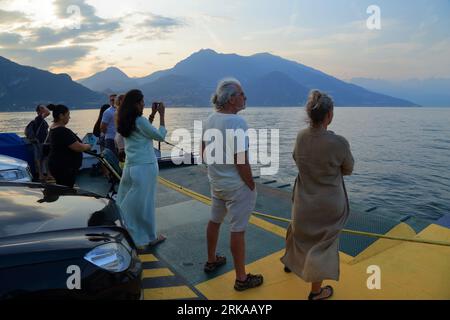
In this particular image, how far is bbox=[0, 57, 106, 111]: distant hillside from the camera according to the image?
3110 inches

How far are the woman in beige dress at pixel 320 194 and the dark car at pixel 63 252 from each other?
1401mm

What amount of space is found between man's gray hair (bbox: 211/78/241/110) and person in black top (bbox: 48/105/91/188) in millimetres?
2157

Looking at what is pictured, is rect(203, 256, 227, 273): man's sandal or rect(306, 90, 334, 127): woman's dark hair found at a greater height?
rect(306, 90, 334, 127): woman's dark hair

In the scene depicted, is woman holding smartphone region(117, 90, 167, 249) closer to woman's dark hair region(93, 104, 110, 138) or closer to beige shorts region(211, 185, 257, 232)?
beige shorts region(211, 185, 257, 232)

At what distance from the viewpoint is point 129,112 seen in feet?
12.5

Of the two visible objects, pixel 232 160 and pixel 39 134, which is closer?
pixel 232 160

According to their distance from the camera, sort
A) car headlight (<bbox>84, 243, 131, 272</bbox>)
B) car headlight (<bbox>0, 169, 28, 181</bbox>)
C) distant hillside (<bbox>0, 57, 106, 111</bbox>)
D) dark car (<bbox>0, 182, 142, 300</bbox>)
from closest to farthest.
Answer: dark car (<bbox>0, 182, 142, 300</bbox>) < car headlight (<bbox>84, 243, 131, 272</bbox>) < car headlight (<bbox>0, 169, 28, 181</bbox>) < distant hillside (<bbox>0, 57, 106, 111</bbox>)

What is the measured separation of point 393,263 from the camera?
369 cm

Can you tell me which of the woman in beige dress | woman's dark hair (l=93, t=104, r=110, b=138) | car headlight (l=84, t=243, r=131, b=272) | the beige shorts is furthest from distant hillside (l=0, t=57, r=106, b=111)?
the woman in beige dress

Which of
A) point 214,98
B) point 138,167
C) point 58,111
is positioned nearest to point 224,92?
point 214,98

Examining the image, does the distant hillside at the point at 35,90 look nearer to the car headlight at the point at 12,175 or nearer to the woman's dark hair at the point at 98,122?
the woman's dark hair at the point at 98,122

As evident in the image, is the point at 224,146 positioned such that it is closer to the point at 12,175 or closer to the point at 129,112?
the point at 129,112

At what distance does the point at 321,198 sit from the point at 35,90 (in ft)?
306
